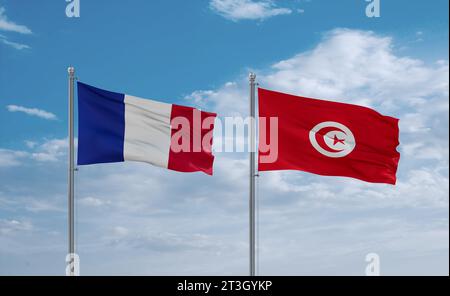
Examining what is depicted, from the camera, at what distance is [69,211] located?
17.2 metres

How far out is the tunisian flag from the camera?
1752cm

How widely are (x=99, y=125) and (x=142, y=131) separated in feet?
3.79

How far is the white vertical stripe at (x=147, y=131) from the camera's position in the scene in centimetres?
1770

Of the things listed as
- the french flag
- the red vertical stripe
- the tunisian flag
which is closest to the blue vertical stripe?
the french flag

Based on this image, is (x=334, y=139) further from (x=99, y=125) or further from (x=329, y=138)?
(x=99, y=125)

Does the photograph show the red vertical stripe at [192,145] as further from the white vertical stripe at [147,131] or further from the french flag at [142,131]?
the white vertical stripe at [147,131]

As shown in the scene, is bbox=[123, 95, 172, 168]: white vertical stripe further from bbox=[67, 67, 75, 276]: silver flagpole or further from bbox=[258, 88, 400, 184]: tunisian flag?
bbox=[258, 88, 400, 184]: tunisian flag

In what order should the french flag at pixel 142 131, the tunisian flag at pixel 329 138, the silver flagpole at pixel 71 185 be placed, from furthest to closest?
1. the french flag at pixel 142 131
2. the tunisian flag at pixel 329 138
3. the silver flagpole at pixel 71 185

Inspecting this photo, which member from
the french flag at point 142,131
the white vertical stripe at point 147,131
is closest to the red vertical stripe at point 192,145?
the french flag at point 142,131

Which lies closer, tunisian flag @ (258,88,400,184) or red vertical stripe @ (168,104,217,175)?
tunisian flag @ (258,88,400,184)

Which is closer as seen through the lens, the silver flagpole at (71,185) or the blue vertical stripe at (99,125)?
the silver flagpole at (71,185)
